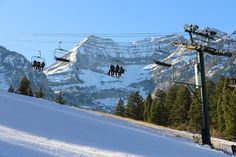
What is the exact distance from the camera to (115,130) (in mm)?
33031

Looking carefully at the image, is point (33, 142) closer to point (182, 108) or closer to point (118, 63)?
point (118, 63)

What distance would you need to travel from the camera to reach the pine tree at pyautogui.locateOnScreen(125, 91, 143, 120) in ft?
365

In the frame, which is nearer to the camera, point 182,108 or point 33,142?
point 33,142

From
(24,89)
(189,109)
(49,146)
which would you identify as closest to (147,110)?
(189,109)

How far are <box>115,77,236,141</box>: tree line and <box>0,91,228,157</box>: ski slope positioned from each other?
46.0 metres

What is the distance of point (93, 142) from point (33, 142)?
208 inches

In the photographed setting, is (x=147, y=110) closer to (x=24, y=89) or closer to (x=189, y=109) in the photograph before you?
(x=189, y=109)

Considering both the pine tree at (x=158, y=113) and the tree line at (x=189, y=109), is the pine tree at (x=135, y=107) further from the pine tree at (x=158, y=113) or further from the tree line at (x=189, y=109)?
the pine tree at (x=158, y=113)

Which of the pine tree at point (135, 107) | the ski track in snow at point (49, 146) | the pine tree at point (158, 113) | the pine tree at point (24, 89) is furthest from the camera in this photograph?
the pine tree at point (135, 107)

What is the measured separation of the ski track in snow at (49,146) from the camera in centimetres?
1936

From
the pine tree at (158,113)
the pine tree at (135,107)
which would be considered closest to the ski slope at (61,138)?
the pine tree at (158,113)

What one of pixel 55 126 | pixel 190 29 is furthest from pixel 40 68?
pixel 55 126

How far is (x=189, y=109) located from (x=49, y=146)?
82.1 meters

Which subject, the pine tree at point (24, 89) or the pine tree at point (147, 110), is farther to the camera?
the pine tree at point (24, 89)
